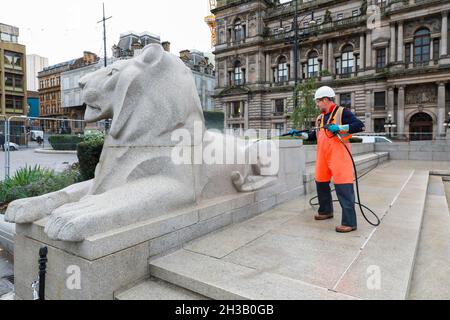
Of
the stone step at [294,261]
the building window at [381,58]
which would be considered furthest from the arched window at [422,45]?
the stone step at [294,261]

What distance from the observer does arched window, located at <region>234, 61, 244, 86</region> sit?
156 feet

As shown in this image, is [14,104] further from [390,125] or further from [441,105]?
[441,105]

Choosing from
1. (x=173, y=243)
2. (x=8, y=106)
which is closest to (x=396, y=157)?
(x=173, y=243)

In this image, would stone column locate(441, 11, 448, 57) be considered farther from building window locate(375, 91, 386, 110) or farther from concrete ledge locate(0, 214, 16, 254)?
concrete ledge locate(0, 214, 16, 254)

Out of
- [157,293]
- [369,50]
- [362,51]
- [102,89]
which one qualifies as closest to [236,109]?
[362,51]

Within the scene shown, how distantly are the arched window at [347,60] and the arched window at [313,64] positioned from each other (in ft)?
11.1

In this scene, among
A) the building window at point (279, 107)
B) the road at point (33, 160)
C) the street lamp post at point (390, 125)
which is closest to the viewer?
Result: the road at point (33, 160)

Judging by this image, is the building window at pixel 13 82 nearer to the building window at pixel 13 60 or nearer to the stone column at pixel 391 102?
the building window at pixel 13 60

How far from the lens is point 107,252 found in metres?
2.54

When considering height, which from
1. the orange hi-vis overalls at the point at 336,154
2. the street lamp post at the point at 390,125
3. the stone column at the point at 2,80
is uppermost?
the stone column at the point at 2,80

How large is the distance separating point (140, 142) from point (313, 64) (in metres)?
44.1

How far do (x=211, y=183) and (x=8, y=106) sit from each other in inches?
2012

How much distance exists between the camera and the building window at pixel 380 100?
3669 centimetres
